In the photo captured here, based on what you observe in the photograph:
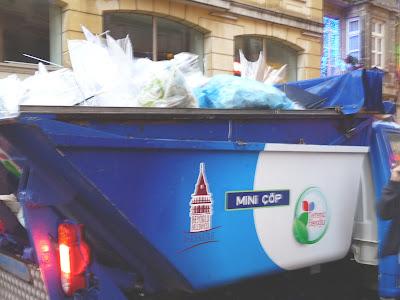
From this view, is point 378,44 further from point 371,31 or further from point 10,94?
point 10,94

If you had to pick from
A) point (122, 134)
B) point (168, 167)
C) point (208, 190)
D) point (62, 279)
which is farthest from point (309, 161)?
point (62, 279)

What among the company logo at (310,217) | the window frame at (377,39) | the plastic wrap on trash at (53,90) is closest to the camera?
the plastic wrap on trash at (53,90)

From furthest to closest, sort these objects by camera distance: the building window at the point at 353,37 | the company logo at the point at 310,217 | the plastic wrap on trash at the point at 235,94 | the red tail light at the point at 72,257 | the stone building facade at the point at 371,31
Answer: the building window at the point at 353,37, the stone building facade at the point at 371,31, the company logo at the point at 310,217, the plastic wrap on trash at the point at 235,94, the red tail light at the point at 72,257

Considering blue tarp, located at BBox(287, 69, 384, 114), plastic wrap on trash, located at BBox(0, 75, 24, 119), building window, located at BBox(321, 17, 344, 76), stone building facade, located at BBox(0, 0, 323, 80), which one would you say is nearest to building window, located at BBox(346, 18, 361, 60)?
building window, located at BBox(321, 17, 344, 76)

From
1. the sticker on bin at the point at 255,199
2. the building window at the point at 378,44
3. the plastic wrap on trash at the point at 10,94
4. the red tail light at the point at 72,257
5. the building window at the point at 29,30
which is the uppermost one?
the building window at the point at 378,44

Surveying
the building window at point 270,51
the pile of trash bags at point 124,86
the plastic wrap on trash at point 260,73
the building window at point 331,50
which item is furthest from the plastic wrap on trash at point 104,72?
the building window at point 331,50

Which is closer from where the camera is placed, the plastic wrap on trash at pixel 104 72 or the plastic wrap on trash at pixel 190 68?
the plastic wrap on trash at pixel 104 72

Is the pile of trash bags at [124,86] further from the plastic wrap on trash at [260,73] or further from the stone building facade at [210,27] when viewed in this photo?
the stone building facade at [210,27]

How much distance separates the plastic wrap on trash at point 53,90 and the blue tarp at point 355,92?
187 cm

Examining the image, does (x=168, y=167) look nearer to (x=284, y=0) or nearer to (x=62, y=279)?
(x=62, y=279)

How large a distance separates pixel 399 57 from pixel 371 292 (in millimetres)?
20726

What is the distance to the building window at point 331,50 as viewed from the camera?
18484mm

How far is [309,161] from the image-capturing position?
311 centimetres

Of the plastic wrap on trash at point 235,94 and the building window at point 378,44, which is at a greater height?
the building window at point 378,44
